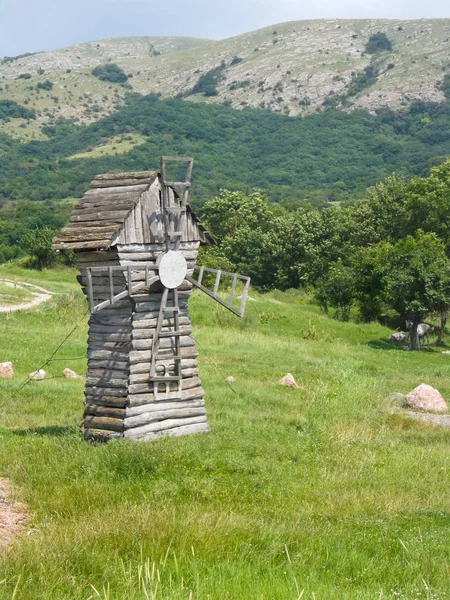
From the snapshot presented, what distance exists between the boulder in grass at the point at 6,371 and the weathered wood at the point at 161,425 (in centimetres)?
923

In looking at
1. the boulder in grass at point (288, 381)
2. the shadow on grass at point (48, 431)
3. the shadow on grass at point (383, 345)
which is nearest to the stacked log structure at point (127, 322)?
the shadow on grass at point (48, 431)

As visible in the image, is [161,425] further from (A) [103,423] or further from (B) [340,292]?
(B) [340,292]

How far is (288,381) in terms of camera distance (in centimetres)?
2472

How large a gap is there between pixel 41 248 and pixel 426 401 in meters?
47.0

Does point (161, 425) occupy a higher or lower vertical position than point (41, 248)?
lower

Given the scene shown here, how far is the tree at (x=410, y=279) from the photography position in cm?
3888

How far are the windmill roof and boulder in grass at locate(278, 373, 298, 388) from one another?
9916mm

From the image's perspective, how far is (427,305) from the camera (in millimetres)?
39250

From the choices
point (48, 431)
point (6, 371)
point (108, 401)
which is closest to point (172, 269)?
point (108, 401)

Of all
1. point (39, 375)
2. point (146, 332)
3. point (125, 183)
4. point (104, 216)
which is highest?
point (125, 183)

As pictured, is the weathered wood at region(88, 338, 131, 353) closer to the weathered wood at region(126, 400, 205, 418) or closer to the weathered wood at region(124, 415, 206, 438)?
the weathered wood at region(126, 400, 205, 418)

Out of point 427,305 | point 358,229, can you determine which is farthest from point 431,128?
point 427,305

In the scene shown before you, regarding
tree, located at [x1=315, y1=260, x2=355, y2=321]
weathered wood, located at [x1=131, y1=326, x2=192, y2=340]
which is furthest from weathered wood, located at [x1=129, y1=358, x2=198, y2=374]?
tree, located at [x1=315, y1=260, x2=355, y2=321]

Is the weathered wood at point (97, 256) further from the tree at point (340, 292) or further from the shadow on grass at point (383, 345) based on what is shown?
the tree at point (340, 292)
